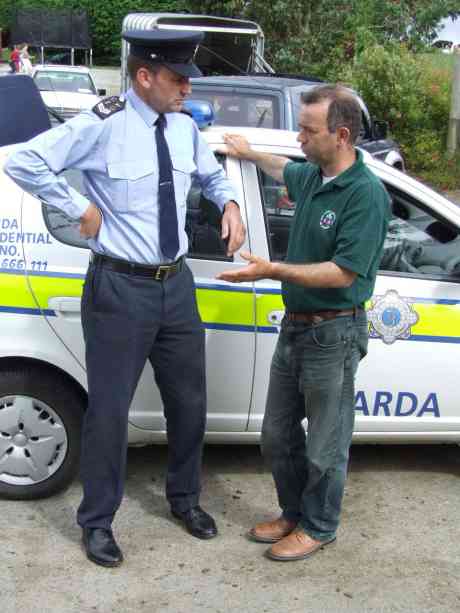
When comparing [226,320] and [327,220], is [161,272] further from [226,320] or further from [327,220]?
[327,220]

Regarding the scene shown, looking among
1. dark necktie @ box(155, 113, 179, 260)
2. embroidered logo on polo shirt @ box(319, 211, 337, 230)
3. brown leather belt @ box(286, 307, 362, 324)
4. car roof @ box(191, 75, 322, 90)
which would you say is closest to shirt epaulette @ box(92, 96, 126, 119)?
dark necktie @ box(155, 113, 179, 260)

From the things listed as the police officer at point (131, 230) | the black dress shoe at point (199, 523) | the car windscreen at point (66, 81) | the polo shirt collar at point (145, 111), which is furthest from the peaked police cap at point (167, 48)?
the car windscreen at point (66, 81)

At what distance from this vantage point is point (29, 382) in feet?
12.7

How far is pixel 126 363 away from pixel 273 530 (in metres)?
0.96

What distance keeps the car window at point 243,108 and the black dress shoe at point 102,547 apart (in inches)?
196

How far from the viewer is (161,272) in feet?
11.3

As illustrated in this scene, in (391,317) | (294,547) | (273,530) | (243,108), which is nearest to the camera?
(294,547)

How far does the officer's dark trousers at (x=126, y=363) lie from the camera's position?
3.40 metres

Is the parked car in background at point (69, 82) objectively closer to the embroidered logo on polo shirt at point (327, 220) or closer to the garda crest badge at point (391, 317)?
the garda crest badge at point (391, 317)

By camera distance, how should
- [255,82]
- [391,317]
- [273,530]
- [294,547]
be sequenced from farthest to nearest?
[255,82] < [391,317] < [273,530] < [294,547]

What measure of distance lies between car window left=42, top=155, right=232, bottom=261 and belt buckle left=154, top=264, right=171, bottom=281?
1.31 ft

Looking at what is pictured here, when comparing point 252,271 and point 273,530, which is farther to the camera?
point 273,530

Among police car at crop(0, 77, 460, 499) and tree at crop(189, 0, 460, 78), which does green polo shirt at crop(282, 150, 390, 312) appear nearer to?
police car at crop(0, 77, 460, 499)

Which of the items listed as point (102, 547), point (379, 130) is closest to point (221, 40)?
point (379, 130)
